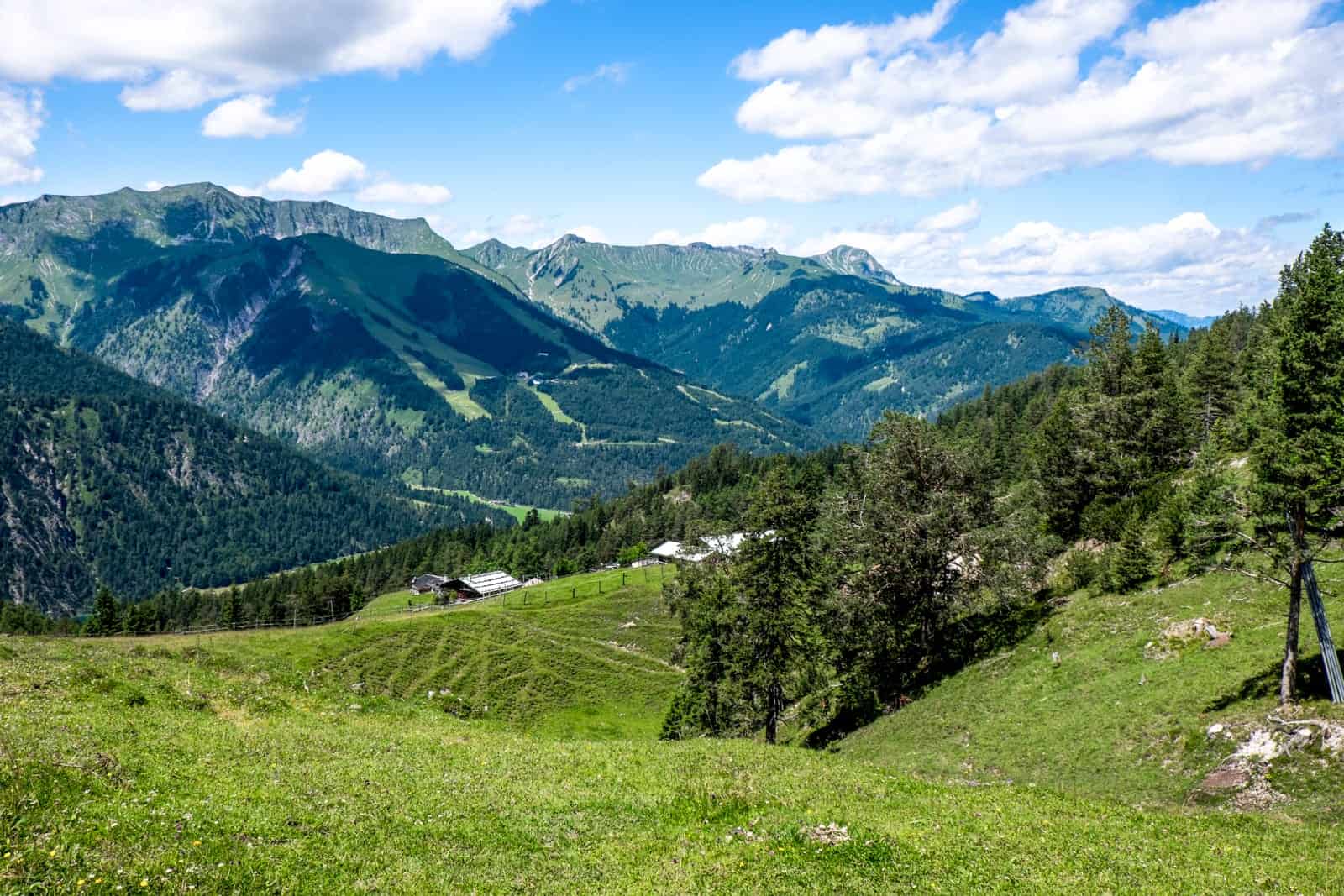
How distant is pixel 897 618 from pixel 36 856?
150 ft

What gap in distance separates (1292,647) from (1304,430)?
8.30 metres

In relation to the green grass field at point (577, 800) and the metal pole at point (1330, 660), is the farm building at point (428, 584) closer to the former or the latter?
the green grass field at point (577, 800)

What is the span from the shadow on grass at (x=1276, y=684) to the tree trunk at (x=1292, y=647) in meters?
0.47

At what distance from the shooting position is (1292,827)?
67.1 ft

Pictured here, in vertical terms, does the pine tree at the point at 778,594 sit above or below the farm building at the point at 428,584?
above

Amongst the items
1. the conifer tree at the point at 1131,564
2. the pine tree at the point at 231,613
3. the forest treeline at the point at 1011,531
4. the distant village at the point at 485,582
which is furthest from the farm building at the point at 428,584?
the conifer tree at the point at 1131,564

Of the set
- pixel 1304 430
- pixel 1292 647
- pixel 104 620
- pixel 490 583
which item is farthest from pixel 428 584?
pixel 1304 430

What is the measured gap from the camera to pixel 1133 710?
106 feet

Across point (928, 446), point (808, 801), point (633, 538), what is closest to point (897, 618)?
point (928, 446)

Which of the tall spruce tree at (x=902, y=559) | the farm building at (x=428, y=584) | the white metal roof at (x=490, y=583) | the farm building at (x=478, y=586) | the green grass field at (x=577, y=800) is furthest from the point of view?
the farm building at (x=428, y=584)

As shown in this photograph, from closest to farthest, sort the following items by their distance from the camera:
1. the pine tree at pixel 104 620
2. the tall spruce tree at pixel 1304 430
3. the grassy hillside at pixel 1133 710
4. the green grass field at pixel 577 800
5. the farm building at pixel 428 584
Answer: the green grass field at pixel 577 800, the grassy hillside at pixel 1133 710, the tall spruce tree at pixel 1304 430, the pine tree at pixel 104 620, the farm building at pixel 428 584

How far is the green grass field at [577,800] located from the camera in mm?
16484

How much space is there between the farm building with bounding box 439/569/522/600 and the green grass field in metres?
124

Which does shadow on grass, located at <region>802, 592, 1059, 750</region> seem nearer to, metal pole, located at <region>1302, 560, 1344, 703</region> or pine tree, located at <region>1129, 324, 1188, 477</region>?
metal pole, located at <region>1302, 560, 1344, 703</region>
